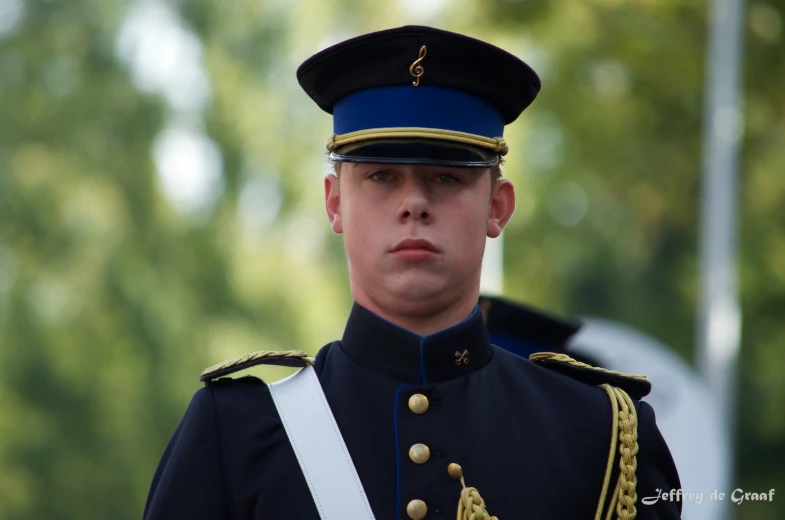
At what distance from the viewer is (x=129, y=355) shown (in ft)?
52.6

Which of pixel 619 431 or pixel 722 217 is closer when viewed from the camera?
pixel 619 431

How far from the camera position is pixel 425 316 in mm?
3494

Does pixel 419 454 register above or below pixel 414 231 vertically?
below

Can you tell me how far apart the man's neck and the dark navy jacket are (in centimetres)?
2

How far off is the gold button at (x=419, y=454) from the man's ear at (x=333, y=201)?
567 mm

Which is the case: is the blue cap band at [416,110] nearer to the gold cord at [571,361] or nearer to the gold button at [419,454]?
the gold cord at [571,361]

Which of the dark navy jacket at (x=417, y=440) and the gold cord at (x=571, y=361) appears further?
the gold cord at (x=571, y=361)

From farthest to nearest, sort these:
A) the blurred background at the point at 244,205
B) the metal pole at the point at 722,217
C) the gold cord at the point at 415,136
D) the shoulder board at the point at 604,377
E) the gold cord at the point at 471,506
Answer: the blurred background at the point at 244,205 < the metal pole at the point at 722,217 < the shoulder board at the point at 604,377 < the gold cord at the point at 415,136 < the gold cord at the point at 471,506

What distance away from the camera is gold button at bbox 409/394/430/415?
3.46m

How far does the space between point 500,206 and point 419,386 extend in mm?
492

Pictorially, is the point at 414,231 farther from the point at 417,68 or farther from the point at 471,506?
the point at 471,506

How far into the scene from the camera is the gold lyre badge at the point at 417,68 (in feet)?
11.5

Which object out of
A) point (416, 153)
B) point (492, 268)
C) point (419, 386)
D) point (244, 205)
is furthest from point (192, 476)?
point (244, 205)

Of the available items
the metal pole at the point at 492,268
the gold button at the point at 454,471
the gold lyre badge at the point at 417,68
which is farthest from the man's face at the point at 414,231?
the metal pole at the point at 492,268
